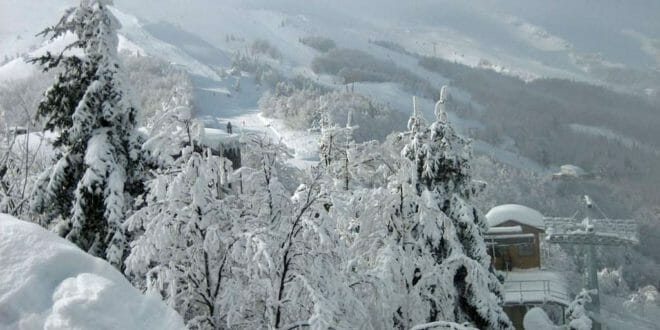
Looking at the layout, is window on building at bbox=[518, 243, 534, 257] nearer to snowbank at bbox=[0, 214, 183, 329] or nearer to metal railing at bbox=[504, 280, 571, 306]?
metal railing at bbox=[504, 280, 571, 306]

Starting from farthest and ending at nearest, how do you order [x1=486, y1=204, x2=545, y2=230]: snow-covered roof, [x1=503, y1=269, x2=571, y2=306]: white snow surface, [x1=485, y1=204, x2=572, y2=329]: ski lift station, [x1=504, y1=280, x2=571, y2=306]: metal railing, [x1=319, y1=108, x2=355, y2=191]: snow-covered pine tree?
[x1=486, y1=204, x2=545, y2=230]: snow-covered roof
[x1=485, y1=204, x2=572, y2=329]: ski lift station
[x1=503, y1=269, x2=571, y2=306]: white snow surface
[x1=504, y1=280, x2=571, y2=306]: metal railing
[x1=319, y1=108, x2=355, y2=191]: snow-covered pine tree

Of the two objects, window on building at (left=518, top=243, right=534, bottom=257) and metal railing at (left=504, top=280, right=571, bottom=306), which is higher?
metal railing at (left=504, top=280, right=571, bottom=306)

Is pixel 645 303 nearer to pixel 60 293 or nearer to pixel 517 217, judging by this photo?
pixel 517 217

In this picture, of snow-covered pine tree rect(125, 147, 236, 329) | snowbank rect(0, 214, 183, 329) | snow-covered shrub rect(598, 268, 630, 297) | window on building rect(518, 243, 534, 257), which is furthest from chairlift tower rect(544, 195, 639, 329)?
snow-covered shrub rect(598, 268, 630, 297)

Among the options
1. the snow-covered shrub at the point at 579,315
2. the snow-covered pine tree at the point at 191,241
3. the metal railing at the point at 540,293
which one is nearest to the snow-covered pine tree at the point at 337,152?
the snow-covered pine tree at the point at 191,241

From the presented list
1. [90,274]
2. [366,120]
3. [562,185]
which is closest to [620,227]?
[90,274]

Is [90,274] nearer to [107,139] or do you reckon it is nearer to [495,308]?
[107,139]

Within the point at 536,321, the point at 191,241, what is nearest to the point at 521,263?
the point at 536,321
